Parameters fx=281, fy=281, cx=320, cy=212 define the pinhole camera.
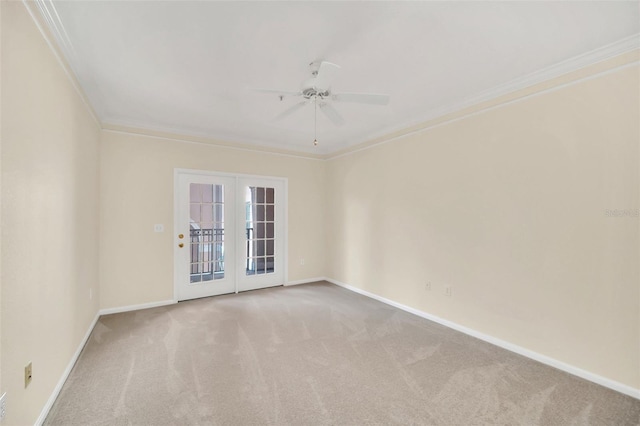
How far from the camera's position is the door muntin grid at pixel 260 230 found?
4.75 meters

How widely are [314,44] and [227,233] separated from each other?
3224 mm

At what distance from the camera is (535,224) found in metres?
2.55

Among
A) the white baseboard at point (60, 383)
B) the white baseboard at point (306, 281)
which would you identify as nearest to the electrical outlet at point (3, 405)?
the white baseboard at point (60, 383)

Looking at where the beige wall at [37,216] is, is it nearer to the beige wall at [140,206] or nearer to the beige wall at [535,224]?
the beige wall at [140,206]

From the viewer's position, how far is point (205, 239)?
434cm

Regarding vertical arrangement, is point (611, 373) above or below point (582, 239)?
below

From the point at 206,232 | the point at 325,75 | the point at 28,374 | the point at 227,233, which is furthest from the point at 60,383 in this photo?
the point at 325,75

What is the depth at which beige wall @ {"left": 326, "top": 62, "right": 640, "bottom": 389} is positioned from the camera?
6.89 ft

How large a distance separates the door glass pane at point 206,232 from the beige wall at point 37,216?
5.46 feet

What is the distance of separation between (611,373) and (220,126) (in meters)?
4.76

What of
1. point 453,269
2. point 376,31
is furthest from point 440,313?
point 376,31

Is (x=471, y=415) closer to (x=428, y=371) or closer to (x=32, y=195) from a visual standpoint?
(x=428, y=371)

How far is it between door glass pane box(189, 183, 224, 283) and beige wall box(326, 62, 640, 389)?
2.67m

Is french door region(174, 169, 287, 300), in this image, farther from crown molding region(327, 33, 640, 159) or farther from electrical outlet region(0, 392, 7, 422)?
electrical outlet region(0, 392, 7, 422)
